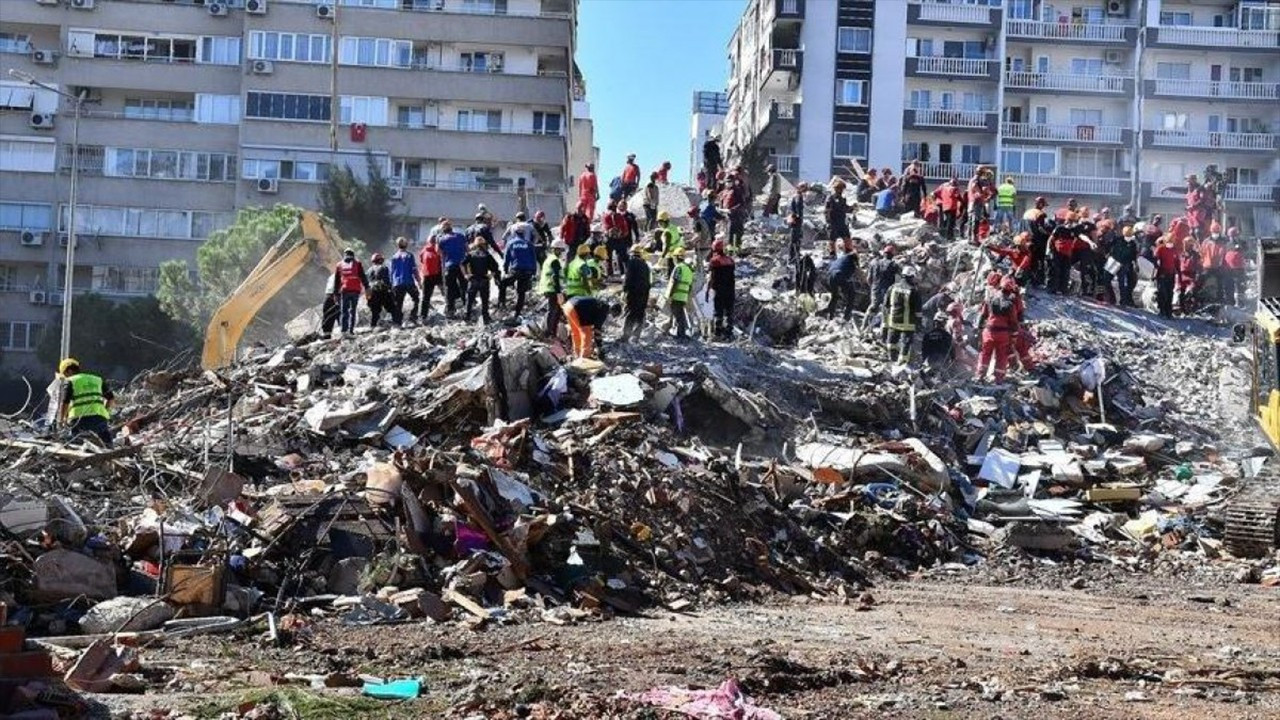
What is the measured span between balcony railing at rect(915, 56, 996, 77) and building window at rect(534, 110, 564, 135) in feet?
46.6

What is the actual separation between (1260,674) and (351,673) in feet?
19.4

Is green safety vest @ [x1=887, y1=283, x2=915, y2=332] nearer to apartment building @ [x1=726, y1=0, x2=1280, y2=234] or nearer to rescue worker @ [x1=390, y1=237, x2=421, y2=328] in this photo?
rescue worker @ [x1=390, y1=237, x2=421, y2=328]

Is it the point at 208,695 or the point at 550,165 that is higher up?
the point at 550,165

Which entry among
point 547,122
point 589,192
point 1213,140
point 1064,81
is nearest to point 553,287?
point 589,192

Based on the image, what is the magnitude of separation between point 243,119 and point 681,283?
112 feet

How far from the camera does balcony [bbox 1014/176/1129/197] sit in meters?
62.3

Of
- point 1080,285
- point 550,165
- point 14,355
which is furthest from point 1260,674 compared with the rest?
point 14,355

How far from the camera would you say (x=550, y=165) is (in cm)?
5606

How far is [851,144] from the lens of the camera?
6225cm

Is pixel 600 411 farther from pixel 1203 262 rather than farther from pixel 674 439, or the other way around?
pixel 1203 262

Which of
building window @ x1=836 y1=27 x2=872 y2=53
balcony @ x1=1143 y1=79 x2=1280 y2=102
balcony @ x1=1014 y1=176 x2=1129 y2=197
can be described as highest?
building window @ x1=836 y1=27 x2=872 y2=53

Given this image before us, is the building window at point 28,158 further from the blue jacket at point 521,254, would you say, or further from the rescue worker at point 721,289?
the rescue worker at point 721,289

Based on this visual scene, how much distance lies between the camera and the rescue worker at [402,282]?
26141 millimetres

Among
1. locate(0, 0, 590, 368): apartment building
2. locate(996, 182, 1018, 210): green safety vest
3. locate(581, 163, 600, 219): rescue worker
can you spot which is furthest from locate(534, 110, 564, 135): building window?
locate(581, 163, 600, 219): rescue worker
